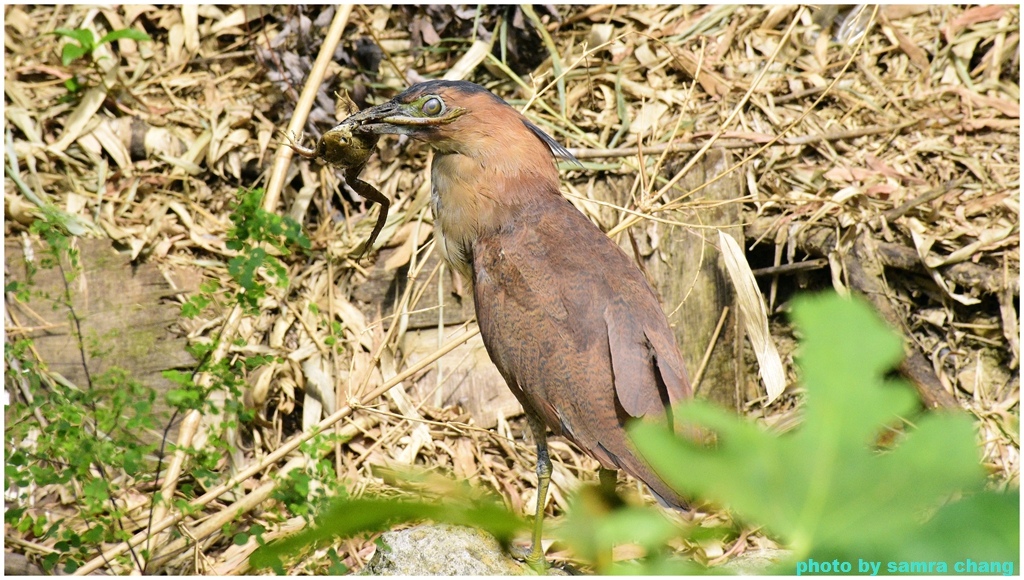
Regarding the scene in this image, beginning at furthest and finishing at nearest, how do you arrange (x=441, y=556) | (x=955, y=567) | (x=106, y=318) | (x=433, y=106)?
1. (x=106, y=318)
2. (x=433, y=106)
3. (x=441, y=556)
4. (x=955, y=567)

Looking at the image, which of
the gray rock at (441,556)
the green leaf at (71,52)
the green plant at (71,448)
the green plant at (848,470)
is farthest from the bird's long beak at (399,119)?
the green leaf at (71,52)

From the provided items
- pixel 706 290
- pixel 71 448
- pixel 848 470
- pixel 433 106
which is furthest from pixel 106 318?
pixel 848 470

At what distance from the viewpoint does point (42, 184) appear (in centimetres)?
550

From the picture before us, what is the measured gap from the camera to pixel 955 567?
1.74 feet

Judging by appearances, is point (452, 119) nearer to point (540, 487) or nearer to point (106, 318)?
point (540, 487)

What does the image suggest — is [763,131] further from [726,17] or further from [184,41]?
[184,41]

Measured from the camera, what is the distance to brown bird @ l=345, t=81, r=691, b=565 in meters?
2.86

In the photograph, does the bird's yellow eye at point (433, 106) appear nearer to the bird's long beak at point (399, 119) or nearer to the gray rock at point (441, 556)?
the bird's long beak at point (399, 119)

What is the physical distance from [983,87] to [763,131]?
4.86ft

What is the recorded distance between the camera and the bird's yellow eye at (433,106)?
3139 mm

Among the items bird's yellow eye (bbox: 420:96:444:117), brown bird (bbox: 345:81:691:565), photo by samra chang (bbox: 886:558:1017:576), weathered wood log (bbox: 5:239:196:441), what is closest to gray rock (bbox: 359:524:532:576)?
brown bird (bbox: 345:81:691:565)

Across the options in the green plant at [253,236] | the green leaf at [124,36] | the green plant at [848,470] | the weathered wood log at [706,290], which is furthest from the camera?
the green leaf at [124,36]

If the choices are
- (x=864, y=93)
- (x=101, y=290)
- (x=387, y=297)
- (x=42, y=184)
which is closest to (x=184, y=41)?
(x=42, y=184)

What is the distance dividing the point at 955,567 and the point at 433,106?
281 cm
